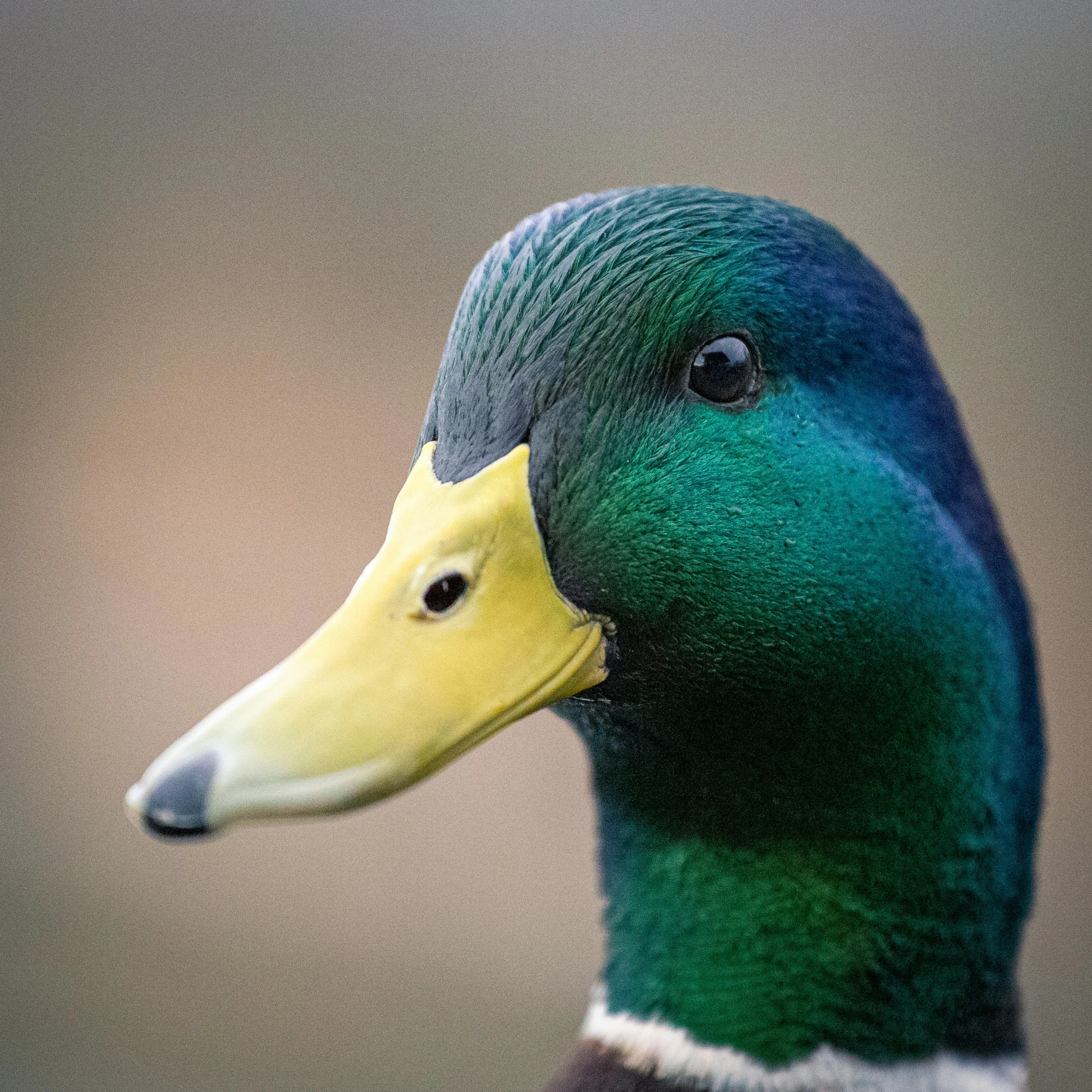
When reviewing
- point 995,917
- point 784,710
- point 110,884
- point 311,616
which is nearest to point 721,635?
point 784,710

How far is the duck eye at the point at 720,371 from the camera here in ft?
3.32

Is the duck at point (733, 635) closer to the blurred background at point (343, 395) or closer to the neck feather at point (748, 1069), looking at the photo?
the neck feather at point (748, 1069)

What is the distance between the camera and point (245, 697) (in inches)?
32.1

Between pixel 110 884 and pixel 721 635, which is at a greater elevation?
pixel 721 635

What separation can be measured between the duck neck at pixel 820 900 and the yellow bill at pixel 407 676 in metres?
0.18

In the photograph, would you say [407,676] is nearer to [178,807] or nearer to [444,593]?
[444,593]

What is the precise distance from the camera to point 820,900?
111 cm

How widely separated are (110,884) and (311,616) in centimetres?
108

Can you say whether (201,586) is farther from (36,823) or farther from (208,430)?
(36,823)

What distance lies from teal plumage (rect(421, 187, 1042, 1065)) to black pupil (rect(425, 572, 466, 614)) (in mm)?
93

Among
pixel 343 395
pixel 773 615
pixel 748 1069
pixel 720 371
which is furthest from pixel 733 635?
pixel 343 395

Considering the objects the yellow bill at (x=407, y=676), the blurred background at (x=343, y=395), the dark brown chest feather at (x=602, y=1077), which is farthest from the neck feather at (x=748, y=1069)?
the blurred background at (x=343, y=395)

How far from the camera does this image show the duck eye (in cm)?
101

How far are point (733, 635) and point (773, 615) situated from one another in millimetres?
37
